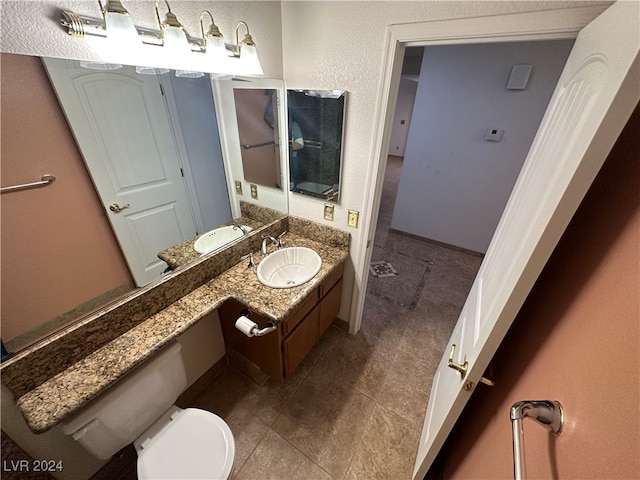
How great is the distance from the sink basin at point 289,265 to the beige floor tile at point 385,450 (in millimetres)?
985

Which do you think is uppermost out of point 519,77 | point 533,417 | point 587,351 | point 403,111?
point 519,77

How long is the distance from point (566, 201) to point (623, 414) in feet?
1.23

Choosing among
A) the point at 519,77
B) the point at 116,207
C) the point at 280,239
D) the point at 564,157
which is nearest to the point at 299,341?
the point at 280,239

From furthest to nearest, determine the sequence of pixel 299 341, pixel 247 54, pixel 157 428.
Result: pixel 299 341 → pixel 247 54 → pixel 157 428

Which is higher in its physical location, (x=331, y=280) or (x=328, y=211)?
(x=328, y=211)

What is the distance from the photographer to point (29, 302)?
2.72 feet

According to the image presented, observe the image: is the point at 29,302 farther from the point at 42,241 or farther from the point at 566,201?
the point at 566,201

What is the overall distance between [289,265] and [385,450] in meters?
1.20

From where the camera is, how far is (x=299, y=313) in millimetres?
1407

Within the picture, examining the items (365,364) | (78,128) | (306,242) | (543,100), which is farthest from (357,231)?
(543,100)

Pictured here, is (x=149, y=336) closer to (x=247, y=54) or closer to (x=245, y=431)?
(x=245, y=431)

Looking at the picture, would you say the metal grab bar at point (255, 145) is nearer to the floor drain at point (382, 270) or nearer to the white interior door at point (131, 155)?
the white interior door at point (131, 155)

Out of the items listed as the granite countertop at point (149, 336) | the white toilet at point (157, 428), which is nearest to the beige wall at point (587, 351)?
the granite countertop at point (149, 336)

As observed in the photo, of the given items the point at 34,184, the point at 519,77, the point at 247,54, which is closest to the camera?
the point at 34,184
